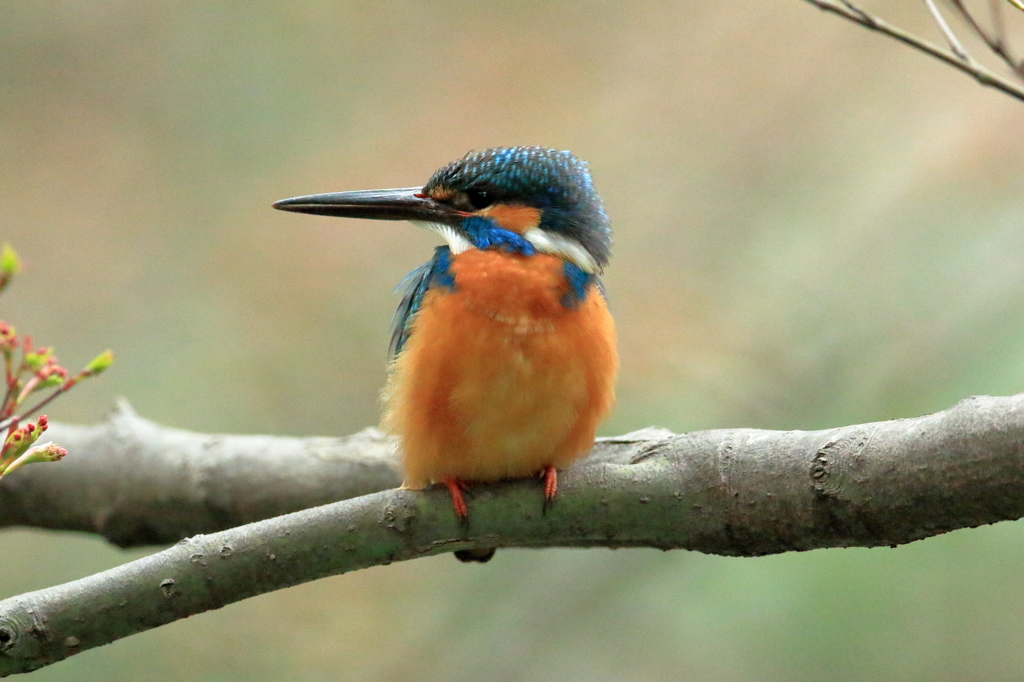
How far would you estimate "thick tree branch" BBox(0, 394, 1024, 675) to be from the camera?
1.68m

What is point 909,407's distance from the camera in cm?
342

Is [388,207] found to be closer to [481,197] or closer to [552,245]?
[481,197]

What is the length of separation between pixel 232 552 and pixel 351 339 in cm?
327

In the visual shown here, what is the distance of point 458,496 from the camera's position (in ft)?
7.25

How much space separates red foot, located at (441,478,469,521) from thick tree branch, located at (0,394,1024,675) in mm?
21

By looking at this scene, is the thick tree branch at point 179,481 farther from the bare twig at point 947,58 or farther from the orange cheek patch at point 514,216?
the bare twig at point 947,58

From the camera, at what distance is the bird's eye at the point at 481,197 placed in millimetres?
2627

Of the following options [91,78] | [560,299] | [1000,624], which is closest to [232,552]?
[560,299]

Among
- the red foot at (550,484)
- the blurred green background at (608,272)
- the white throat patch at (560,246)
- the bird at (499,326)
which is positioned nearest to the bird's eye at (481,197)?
the bird at (499,326)

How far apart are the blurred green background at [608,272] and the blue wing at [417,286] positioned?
146 cm

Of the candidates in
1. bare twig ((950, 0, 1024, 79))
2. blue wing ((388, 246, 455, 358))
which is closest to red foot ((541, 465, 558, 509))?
blue wing ((388, 246, 455, 358))

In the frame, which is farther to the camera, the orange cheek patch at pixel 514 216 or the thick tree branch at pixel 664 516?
the orange cheek patch at pixel 514 216

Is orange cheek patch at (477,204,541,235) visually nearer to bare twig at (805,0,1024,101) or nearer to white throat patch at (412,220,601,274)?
white throat patch at (412,220,601,274)

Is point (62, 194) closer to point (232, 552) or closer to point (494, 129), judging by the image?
point (494, 129)
